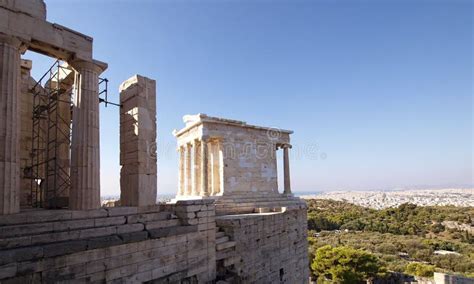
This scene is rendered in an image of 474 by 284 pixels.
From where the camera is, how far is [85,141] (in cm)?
730

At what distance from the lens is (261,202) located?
16250 mm

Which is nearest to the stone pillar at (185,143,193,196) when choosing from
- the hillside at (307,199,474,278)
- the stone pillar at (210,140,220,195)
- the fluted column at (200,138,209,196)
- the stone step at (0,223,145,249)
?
the stone pillar at (210,140,220,195)

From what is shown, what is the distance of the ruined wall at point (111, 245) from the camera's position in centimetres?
535

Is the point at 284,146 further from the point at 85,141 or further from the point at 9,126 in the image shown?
the point at 9,126

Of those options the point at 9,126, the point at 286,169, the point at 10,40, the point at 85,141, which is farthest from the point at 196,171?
the point at 10,40

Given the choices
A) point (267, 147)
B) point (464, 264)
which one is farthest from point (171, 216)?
point (464, 264)

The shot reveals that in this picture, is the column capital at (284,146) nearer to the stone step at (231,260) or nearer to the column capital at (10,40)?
the stone step at (231,260)

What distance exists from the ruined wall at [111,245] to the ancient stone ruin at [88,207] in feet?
0.06

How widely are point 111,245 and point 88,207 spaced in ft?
3.86

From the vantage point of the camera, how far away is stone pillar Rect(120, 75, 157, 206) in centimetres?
825

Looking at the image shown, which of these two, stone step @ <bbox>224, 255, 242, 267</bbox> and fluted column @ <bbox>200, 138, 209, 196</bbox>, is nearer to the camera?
stone step @ <bbox>224, 255, 242, 267</bbox>

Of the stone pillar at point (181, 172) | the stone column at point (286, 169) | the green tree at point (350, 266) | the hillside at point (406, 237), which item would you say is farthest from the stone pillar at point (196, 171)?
the hillside at point (406, 237)

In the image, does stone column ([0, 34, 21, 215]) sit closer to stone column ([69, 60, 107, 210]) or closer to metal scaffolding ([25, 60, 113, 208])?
stone column ([69, 60, 107, 210])

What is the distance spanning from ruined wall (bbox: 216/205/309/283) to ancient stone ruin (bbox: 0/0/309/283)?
4 cm
